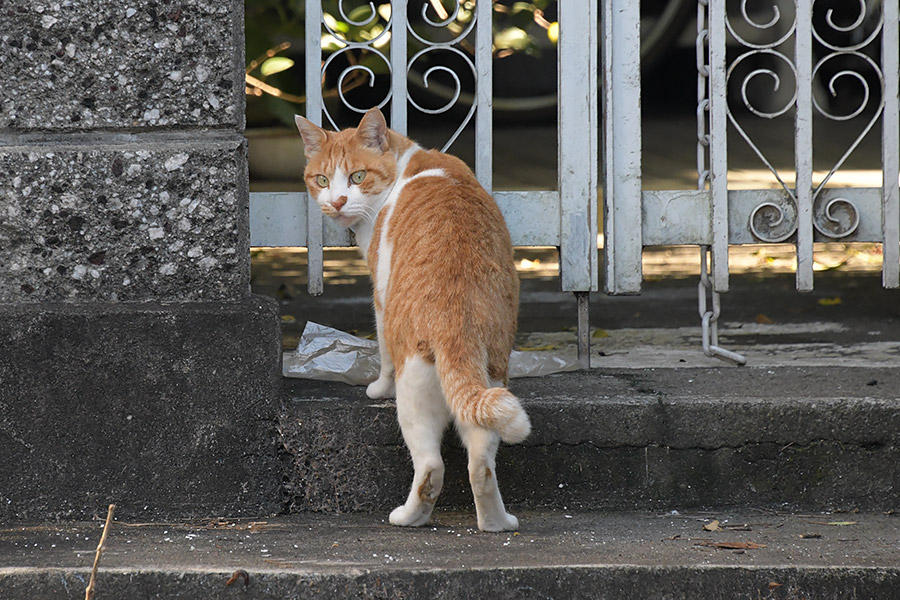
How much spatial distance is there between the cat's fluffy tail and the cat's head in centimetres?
78

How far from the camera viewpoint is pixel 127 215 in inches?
106

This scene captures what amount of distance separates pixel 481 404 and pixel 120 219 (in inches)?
44.1

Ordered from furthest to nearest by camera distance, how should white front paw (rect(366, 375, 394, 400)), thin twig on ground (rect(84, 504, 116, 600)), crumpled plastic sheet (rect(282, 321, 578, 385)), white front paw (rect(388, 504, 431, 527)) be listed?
crumpled plastic sheet (rect(282, 321, 578, 385)) → white front paw (rect(366, 375, 394, 400)) → white front paw (rect(388, 504, 431, 527)) → thin twig on ground (rect(84, 504, 116, 600))

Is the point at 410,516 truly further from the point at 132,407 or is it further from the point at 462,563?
the point at 132,407

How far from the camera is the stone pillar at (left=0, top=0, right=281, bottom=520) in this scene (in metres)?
2.65

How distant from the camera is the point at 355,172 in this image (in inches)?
119

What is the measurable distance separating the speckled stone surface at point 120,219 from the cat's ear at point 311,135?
37 centimetres

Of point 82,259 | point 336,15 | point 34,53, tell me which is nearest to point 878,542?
point 82,259

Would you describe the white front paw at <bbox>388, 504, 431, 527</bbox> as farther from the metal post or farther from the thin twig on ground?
the metal post

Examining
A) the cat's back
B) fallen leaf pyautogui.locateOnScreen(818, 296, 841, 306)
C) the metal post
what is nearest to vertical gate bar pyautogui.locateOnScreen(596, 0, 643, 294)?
the metal post

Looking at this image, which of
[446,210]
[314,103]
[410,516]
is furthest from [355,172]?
[410,516]

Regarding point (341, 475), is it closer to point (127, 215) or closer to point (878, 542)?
point (127, 215)

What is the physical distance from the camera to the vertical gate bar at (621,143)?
3.16 meters

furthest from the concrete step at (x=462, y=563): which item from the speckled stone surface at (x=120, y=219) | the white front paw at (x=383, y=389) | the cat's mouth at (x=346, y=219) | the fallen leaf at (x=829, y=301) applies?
the fallen leaf at (x=829, y=301)
